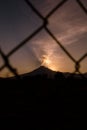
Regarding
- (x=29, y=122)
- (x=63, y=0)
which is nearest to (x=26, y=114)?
(x=29, y=122)

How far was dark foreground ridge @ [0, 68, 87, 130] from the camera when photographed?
1115 millimetres

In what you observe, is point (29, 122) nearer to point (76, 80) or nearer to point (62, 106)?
point (62, 106)

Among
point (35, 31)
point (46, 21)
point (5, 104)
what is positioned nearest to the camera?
point (5, 104)

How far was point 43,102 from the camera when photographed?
4.02 feet

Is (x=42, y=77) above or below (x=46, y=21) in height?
below

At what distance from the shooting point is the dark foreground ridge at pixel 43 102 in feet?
3.66

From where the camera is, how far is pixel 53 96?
1.27 meters

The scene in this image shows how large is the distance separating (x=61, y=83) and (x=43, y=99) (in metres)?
0.12

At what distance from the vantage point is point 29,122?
44.9 inches

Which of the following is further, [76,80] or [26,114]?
[76,80]

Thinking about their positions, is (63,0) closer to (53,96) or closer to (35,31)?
(35,31)

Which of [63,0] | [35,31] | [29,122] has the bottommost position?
[29,122]

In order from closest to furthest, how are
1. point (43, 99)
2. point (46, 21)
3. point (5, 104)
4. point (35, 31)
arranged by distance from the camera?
point (5, 104)
point (43, 99)
point (35, 31)
point (46, 21)

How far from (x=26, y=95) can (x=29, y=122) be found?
4.2 inches
